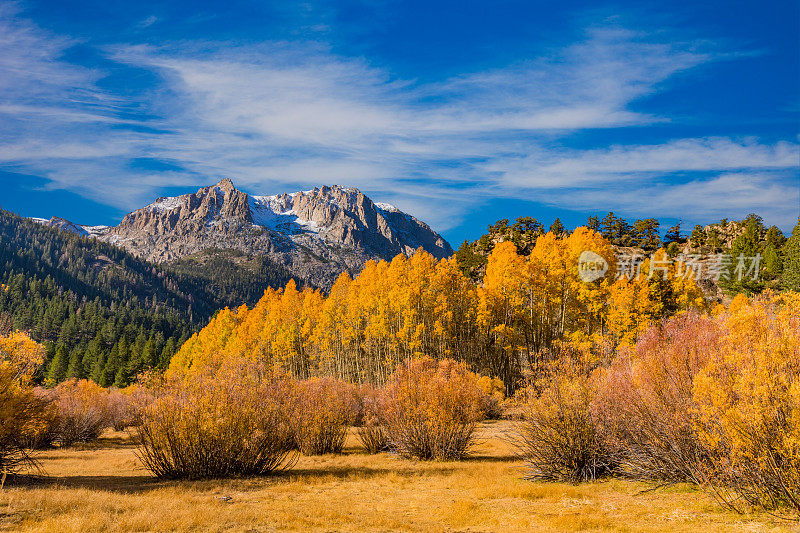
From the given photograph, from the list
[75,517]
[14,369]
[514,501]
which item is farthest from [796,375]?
[14,369]

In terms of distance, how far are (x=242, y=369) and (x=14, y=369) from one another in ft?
24.6

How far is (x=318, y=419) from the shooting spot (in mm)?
23344

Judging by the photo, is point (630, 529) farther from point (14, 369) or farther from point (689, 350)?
point (14, 369)

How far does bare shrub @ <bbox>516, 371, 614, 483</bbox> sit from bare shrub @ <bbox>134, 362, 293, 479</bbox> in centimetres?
1025

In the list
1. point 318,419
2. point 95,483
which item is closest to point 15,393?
point 95,483

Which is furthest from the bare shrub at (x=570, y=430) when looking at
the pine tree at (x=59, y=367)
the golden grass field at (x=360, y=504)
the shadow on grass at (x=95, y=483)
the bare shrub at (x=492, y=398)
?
the pine tree at (x=59, y=367)

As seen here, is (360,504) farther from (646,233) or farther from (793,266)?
(646,233)

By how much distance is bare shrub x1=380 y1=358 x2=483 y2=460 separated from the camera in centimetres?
2089

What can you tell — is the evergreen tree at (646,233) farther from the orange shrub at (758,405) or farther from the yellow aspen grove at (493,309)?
the orange shrub at (758,405)

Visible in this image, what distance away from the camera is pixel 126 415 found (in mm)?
41062

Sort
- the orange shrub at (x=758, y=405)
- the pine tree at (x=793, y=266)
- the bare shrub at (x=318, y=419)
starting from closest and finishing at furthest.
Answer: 1. the orange shrub at (x=758, y=405)
2. the bare shrub at (x=318, y=419)
3. the pine tree at (x=793, y=266)

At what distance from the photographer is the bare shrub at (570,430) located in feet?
51.1

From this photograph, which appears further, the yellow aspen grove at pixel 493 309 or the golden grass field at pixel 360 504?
the yellow aspen grove at pixel 493 309

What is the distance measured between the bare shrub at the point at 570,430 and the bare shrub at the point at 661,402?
1.61ft
